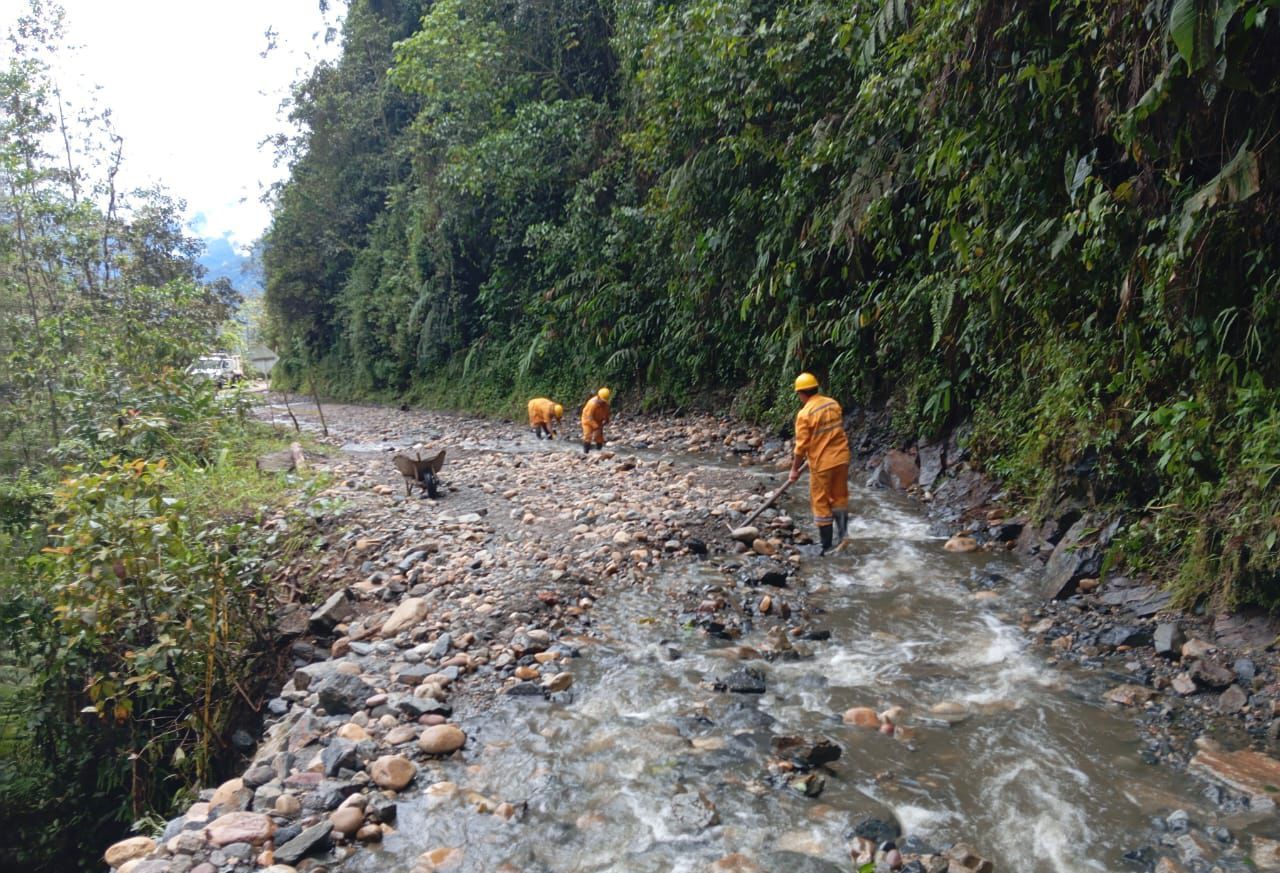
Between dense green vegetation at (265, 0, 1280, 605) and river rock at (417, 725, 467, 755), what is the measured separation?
4.44 m

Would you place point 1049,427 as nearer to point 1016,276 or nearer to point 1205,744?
point 1016,276

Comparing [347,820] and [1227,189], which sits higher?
[1227,189]

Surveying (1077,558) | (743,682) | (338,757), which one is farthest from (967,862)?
(1077,558)

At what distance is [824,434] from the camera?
7109mm

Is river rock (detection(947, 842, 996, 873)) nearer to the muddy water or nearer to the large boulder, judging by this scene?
the muddy water

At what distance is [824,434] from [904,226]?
3.10 metres

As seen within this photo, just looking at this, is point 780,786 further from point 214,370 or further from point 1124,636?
point 214,370

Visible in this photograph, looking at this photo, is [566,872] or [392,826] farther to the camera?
[392,826]

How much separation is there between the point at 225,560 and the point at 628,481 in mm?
4823

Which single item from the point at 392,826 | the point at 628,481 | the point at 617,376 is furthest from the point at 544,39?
the point at 392,826

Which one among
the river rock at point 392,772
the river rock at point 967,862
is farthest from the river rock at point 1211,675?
the river rock at point 392,772

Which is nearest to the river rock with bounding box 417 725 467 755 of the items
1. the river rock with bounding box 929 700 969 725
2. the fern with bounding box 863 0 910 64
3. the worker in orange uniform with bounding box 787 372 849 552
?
the river rock with bounding box 929 700 969 725

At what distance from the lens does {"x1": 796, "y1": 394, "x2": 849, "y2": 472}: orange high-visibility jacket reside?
7074 millimetres

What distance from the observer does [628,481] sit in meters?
9.68
